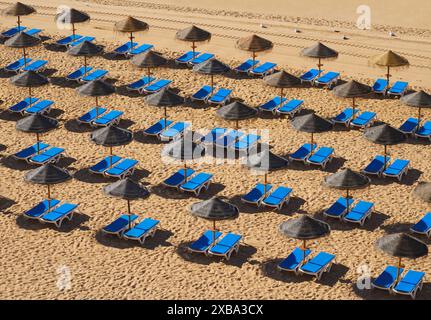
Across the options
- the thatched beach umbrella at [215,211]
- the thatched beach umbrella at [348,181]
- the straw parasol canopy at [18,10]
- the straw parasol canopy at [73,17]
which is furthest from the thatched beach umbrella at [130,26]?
the thatched beach umbrella at [215,211]

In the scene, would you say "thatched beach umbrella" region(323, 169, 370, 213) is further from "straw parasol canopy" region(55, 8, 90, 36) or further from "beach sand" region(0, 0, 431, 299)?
"straw parasol canopy" region(55, 8, 90, 36)

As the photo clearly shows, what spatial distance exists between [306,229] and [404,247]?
3.02 meters

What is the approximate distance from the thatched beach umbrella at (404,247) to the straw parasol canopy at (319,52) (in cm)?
1476

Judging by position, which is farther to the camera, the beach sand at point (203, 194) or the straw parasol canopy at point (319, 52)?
the straw parasol canopy at point (319, 52)

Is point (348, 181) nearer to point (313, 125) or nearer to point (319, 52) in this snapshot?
point (313, 125)

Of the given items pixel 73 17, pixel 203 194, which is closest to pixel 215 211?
pixel 203 194

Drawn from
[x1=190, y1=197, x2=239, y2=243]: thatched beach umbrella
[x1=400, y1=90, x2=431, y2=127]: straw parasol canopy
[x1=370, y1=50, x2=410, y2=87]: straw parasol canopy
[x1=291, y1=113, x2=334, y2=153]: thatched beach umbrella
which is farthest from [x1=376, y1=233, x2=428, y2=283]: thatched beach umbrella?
Result: [x1=370, y1=50, x2=410, y2=87]: straw parasol canopy

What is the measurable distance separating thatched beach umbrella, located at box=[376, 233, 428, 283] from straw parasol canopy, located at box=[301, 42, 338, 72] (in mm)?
14759

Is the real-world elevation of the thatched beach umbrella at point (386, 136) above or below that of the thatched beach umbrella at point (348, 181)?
above

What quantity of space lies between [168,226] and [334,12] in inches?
905

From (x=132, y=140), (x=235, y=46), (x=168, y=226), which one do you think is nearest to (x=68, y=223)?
(x=168, y=226)

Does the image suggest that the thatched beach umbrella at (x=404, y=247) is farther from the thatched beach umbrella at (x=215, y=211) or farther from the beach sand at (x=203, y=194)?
the thatched beach umbrella at (x=215, y=211)

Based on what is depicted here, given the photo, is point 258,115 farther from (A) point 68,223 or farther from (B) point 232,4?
(B) point 232,4

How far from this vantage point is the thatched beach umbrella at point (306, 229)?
33.2 metres
